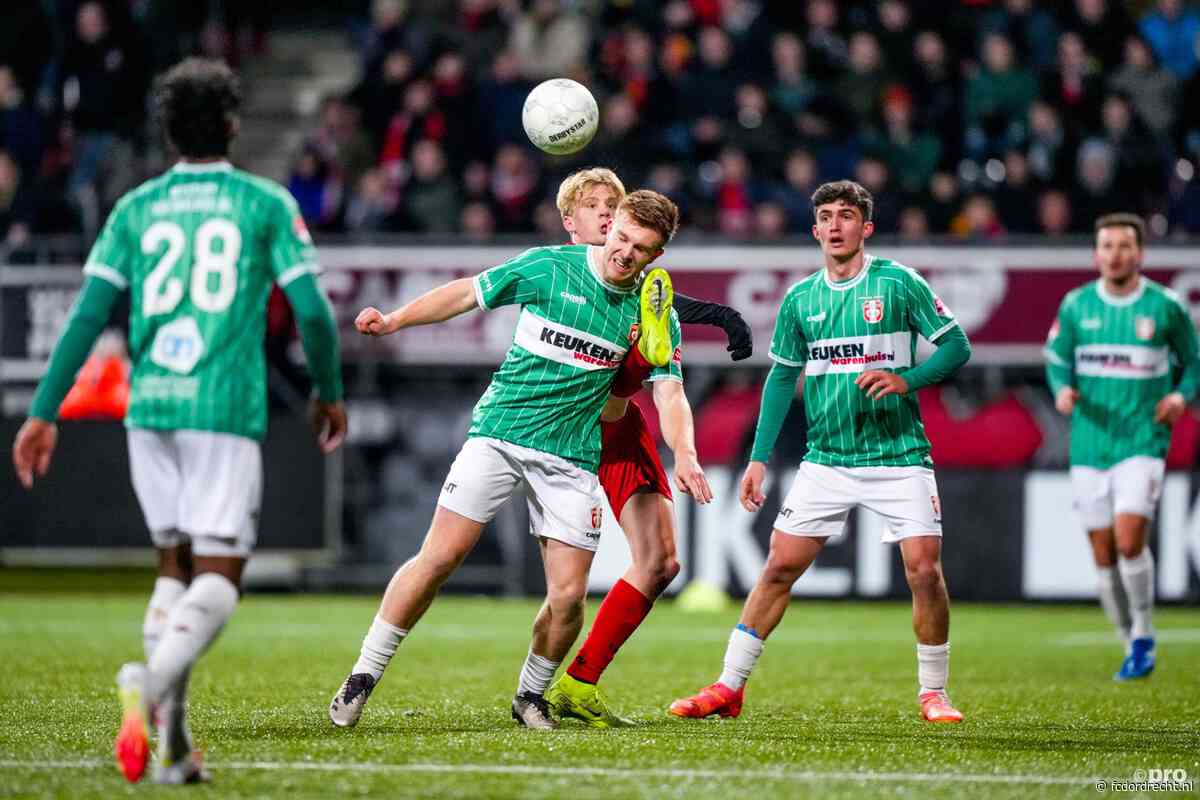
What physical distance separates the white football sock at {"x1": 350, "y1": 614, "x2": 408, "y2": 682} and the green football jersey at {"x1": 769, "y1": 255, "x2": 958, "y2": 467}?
2.05 meters

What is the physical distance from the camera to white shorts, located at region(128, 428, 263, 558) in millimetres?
5160

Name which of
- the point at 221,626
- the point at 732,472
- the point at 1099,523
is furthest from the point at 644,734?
the point at 732,472

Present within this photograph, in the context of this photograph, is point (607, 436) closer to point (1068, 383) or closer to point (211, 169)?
point (211, 169)

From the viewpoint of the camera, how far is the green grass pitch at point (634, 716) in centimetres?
521

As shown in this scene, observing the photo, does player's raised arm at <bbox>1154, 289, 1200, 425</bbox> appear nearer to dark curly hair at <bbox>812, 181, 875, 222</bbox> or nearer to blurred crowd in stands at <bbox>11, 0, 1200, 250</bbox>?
dark curly hair at <bbox>812, 181, 875, 222</bbox>

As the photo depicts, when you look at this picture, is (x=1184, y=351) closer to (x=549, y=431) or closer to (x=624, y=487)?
→ (x=624, y=487)

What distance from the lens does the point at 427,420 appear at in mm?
16141

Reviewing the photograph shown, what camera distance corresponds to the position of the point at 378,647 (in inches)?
259

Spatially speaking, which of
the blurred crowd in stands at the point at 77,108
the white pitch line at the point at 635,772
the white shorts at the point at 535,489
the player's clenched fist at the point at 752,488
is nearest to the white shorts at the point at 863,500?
the player's clenched fist at the point at 752,488

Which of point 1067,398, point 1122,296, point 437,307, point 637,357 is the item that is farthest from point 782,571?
point 1122,296

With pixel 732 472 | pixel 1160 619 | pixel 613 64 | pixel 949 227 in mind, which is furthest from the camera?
pixel 613 64

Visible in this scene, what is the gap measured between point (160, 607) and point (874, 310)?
134 inches

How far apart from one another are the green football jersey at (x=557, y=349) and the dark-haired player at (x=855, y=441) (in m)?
0.94

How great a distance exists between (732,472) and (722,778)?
9.61m
